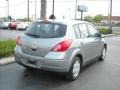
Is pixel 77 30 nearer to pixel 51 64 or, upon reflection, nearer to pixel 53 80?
pixel 51 64

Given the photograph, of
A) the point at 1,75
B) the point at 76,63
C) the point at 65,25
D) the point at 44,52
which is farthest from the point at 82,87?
the point at 1,75

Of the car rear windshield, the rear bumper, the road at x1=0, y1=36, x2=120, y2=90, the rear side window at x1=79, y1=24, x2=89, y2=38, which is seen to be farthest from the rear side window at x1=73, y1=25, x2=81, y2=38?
the road at x1=0, y1=36, x2=120, y2=90

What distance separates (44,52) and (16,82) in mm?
1027

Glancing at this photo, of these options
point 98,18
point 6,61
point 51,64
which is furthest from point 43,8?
point 98,18

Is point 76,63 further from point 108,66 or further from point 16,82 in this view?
point 108,66

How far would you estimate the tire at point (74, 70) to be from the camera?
6600mm

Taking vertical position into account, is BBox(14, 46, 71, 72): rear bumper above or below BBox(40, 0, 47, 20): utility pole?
below

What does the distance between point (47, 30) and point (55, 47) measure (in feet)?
2.18

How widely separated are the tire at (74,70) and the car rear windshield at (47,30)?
817 mm

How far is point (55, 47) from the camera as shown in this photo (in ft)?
20.4

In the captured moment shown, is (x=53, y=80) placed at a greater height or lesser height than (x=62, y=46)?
lesser

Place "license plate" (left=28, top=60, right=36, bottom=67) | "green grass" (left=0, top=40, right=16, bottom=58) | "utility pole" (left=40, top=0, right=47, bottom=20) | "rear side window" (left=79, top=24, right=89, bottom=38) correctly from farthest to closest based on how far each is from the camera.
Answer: "utility pole" (left=40, top=0, right=47, bottom=20) → "green grass" (left=0, top=40, right=16, bottom=58) → "rear side window" (left=79, top=24, right=89, bottom=38) → "license plate" (left=28, top=60, right=36, bottom=67)

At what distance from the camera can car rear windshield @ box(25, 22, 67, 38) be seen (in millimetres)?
6527

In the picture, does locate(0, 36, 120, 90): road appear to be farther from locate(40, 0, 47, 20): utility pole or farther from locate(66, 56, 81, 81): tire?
locate(40, 0, 47, 20): utility pole
